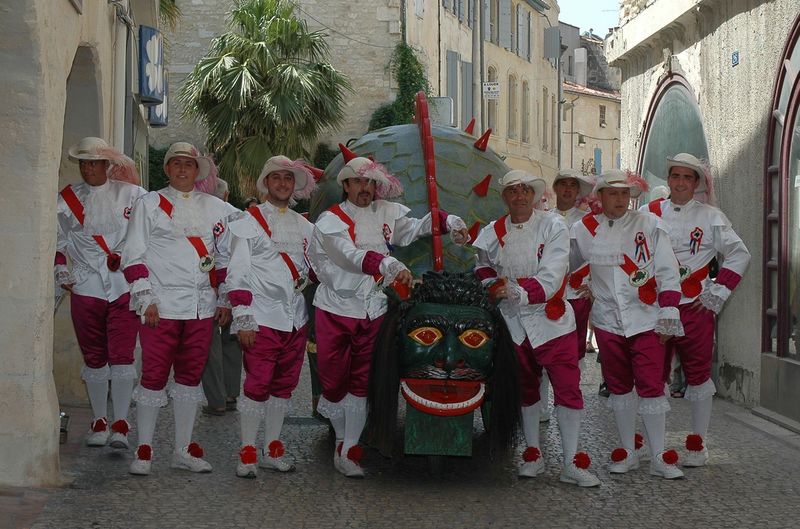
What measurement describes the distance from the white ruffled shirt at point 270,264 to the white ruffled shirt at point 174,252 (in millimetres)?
182

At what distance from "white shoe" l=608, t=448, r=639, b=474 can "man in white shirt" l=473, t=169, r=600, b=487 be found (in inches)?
14.2

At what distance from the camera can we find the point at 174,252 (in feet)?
25.4

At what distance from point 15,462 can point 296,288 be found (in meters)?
1.92

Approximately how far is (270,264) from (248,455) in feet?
3.76

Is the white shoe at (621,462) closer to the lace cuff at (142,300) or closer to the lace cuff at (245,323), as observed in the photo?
the lace cuff at (245,323)

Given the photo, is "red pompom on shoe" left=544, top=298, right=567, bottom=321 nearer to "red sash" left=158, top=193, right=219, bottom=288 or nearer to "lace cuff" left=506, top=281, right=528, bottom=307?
"lace cuff" left=506, top=281, right=528, bottom=307

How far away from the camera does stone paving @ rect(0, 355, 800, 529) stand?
6574 mm

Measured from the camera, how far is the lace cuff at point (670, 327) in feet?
24.9

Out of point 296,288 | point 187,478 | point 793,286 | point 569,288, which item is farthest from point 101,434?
point 793,286

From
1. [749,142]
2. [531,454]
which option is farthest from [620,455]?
[749,142]

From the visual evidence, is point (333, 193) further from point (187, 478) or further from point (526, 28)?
point (526, 28)

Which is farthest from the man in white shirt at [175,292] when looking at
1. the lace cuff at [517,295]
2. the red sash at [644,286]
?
the red sash at [644,286]

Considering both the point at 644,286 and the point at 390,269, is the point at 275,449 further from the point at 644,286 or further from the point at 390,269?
the point at 644,286

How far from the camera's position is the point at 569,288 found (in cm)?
851
